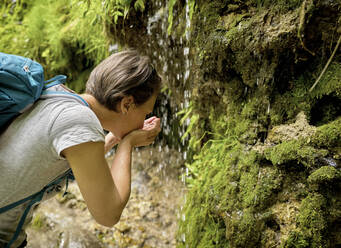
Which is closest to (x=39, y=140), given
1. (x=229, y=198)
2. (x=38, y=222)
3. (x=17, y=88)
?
(x=17, y=88)

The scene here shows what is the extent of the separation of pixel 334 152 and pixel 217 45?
4.34 ft

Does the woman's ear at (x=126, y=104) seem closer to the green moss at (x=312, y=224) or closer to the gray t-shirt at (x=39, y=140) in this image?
the gray t-shirt at (x=39, y=140)

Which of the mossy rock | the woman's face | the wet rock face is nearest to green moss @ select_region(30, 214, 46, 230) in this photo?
the wet rock face

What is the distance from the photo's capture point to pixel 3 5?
6.49 m

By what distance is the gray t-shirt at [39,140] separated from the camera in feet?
4.56

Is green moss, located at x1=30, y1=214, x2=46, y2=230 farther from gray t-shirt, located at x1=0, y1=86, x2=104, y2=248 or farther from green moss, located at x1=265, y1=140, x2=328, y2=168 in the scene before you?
green moss, located at x1=265, y1=140, x2=328, y2=168

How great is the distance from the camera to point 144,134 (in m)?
1.98

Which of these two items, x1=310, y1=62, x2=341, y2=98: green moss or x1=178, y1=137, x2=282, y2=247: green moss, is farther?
x1=178, y1=137, x2=282, y2=247: green moss

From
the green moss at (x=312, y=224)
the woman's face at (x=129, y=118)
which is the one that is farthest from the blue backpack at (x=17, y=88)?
the green moss at (x=312, y=224)

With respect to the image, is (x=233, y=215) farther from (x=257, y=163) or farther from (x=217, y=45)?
(x=217, y=45)

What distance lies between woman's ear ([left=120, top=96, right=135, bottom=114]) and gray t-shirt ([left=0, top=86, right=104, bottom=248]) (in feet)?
1.07

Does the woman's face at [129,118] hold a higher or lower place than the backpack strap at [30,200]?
higher

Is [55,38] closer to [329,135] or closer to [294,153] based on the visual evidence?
[294,153]

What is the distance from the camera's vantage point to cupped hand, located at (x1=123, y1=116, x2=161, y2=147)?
75.6 inches
